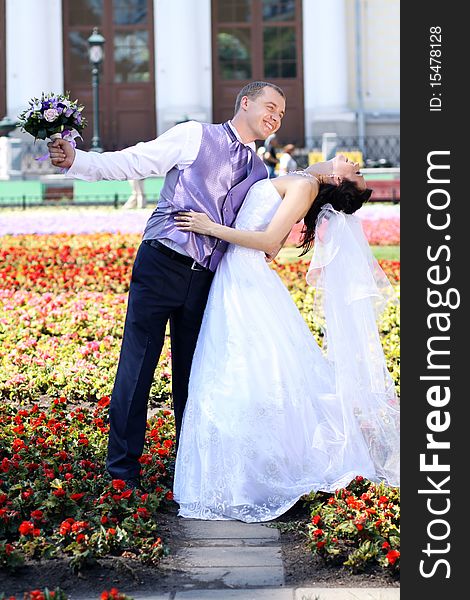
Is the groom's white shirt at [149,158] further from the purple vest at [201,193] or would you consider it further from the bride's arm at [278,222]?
the bride's arm at [278,222]

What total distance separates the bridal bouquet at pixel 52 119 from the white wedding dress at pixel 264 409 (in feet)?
2.69

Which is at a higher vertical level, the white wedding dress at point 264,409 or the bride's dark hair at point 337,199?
the bride's dark hair at point 337,199

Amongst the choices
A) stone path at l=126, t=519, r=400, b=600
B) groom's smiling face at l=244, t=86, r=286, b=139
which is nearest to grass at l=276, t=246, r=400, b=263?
groom's smiling face at l=244, t=86, r=286, b=139

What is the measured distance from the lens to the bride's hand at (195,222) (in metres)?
4.77

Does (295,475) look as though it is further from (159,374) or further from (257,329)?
(159,374)

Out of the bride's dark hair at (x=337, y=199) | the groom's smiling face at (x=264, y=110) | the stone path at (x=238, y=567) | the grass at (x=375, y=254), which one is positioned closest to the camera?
the stone path at (x=238, y=567)

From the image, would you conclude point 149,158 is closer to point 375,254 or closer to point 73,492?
point 73,492

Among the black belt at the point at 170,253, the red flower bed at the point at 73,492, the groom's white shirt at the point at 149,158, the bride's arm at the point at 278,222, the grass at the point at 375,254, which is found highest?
the groom's white shirt at the point at 149,158

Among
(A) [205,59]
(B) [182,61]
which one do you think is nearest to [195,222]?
(B) [182,61]

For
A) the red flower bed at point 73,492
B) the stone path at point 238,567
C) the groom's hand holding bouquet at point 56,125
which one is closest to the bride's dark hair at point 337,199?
the groom's hand holding bouquet at point 56,125

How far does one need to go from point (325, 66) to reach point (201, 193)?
2543 cm

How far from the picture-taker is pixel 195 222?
4773 mm

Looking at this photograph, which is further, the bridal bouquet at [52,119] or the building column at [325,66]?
the building column at [325,66]

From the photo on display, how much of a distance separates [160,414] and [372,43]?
25.8 m
